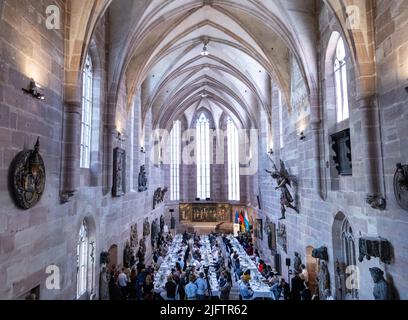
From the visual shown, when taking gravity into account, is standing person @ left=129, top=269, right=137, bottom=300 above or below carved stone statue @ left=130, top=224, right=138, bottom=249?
below

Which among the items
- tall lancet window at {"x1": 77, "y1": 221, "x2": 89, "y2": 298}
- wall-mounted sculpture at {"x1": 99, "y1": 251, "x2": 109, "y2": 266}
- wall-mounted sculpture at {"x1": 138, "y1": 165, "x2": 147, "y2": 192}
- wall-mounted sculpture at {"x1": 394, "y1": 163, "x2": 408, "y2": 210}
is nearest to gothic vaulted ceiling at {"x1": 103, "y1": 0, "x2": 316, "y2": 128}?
wall-mounted sculpture at {"x1": 138, "y1": 165, "x2": 147, "y2": 192}

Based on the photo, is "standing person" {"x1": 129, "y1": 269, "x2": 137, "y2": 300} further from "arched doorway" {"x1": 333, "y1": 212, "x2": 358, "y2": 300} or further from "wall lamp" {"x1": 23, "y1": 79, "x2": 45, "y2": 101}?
"wall lamp" {"x1": 23, "y1": 79, "x2": 45, "y2": 101}

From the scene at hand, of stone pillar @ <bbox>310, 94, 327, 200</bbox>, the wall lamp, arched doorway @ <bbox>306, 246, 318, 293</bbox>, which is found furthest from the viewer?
arched doorway @ <bbox>306, 246, 318, 293</bbox>

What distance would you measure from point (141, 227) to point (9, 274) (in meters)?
10.8

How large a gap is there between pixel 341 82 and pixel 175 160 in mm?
20581

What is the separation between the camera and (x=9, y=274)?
4895 millimetres

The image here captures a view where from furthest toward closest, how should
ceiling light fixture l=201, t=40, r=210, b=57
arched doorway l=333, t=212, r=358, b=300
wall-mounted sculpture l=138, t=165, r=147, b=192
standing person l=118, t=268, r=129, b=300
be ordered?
ceiling light fixture l=201, t=40, r=210, b=57
wall-mounted sculpture l=138, t=165, r=147, b=192
standing person l=118, t=268, r=129, b=300
arched doorway l=333, t=212, r=358, b=300

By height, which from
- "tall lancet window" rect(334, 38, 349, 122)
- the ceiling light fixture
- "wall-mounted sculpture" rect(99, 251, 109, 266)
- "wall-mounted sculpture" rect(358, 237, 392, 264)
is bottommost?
"wall-mounted sculpture" rect(99, 251, 109, 266)

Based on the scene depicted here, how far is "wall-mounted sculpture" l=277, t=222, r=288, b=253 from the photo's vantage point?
43.9ft

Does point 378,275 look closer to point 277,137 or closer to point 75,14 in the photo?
point 75,14

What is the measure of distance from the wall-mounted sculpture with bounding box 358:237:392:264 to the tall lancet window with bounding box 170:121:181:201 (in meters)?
22.3

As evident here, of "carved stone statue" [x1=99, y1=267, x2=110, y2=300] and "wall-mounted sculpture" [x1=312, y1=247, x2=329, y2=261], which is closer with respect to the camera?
"wall-mounted sculpture" [x1=312, y1=247, x2=329, y2=261]

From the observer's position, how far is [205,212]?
2728 cm
